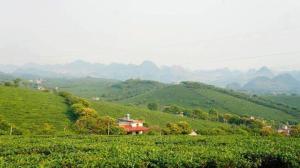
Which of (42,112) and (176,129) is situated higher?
(42,112)

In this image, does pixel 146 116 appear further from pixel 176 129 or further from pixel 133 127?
pixel 176 129

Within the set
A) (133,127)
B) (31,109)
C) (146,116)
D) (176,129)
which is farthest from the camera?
(146,116)

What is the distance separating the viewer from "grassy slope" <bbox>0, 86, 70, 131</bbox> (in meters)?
98.6

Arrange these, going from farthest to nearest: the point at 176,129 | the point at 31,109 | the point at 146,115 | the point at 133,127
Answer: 1. the point at 146,115
2. the point at 31,109
3. the point at 133,127
4. the point at 176,129

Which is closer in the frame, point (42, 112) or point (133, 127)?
point (133, 127)

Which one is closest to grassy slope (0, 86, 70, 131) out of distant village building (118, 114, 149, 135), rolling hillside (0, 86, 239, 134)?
rolling hillside (0, 86, 239, 134)

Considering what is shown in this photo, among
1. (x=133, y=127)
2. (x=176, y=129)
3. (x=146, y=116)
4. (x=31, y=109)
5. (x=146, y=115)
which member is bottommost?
(x=133, y=127)

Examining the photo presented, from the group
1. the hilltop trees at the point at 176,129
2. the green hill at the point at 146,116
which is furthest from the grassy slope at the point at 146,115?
the hilltop trees at the point at 176,129

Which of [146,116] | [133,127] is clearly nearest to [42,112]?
[133,127]

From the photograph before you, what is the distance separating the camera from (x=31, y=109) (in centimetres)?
11162

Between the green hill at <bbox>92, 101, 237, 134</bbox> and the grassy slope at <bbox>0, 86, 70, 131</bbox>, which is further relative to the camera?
the green hill at <bbox>92, 101, 237, 134</bbox>

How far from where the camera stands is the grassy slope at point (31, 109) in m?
98.6

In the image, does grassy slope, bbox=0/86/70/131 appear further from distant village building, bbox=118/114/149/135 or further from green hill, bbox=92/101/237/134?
distant village building, bbox=118/114/149/135

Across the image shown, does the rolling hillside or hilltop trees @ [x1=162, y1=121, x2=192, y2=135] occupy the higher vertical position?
the rolling hillside
